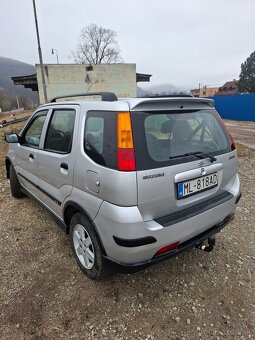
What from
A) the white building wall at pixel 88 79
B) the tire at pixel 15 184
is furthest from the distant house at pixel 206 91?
the tire at pixel 15 184

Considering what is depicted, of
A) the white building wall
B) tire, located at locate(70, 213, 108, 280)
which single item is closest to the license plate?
tire, located at locate(70, 213, 108, 280)

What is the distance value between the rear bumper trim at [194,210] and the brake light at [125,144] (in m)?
0.51

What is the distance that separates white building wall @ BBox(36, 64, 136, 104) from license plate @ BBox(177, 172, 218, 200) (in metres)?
22.8

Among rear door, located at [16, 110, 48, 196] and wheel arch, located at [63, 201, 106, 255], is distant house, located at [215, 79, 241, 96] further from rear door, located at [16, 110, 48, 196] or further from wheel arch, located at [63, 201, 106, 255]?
wheel arch, located at [63, 201, 106, 255]

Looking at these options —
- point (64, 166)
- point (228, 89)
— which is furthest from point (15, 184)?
point (228, 89)

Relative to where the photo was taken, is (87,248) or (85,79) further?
(85,79)

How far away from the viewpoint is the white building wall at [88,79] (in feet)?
77.0

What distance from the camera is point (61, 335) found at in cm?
203

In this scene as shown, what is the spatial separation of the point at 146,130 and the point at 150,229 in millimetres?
759

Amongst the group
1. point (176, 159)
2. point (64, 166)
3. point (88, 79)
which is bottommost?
point (64, 166)

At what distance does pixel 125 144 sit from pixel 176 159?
18.5 inches

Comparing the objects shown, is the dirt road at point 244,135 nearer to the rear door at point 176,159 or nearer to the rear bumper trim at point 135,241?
the rear door at point 176,159

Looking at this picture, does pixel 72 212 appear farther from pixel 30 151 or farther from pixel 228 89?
pixel 228 89

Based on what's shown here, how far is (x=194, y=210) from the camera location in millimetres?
2207
